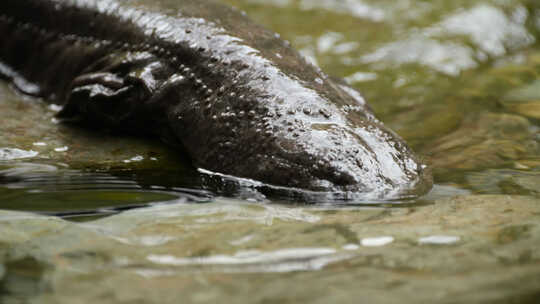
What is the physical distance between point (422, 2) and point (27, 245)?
253 inches

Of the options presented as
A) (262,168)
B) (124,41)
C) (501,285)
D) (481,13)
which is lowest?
(501,285)

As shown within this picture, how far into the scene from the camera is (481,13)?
22.6ft

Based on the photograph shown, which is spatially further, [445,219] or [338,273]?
[445,219]

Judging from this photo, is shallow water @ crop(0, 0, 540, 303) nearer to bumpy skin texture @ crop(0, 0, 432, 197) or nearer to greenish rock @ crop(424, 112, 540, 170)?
greenish rock @ crop(424, 112, 540, 170)

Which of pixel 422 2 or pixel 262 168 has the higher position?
pixel 422 2

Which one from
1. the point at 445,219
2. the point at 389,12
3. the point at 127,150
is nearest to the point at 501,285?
the point at 445,219

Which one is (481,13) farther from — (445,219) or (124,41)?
(445,219)

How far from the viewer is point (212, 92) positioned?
3.34 m

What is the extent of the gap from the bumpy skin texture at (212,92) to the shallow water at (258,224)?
160 millimetres

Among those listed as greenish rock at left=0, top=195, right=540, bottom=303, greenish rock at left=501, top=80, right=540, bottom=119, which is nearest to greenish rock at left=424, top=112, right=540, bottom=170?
greenish rock at left=501, top=80, right=540, bottom=119

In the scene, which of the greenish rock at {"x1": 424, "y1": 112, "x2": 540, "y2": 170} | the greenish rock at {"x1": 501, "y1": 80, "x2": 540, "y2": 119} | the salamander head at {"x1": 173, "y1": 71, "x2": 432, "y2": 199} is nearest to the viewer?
the salamander head at {"x1": 173, "y1": 71, "x2": 432, "y2": 199}

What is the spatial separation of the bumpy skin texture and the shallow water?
0.52 feet

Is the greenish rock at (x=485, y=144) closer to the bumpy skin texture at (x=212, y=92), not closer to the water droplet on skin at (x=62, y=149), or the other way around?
the bumpy skin texture at (x=212, y=92)

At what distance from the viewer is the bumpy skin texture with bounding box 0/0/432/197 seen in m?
2.85
